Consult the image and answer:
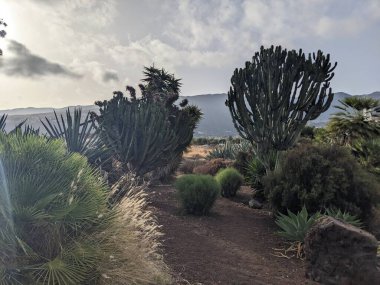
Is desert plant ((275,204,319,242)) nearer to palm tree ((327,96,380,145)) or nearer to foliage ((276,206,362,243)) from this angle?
foliage ((276,206,362,243))

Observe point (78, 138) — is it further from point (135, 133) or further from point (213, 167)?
point (213, 167)

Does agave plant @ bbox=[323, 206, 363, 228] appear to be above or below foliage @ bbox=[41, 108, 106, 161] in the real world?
below

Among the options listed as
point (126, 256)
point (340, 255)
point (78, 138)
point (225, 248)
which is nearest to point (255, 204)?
point (225, 248)

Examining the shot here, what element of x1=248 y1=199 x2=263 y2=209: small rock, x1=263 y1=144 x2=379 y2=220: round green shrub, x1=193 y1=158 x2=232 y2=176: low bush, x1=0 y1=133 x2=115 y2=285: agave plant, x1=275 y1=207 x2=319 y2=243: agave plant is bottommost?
x1=248 y1=199 x2=263 y2=209: small rock

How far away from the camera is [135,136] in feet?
39.2

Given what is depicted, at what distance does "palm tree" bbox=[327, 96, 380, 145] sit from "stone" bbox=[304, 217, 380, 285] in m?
10.3

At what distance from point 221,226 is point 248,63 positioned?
21.3 feet

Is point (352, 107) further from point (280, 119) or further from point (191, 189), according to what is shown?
point (191, 189)

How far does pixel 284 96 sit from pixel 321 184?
3944 millimetres

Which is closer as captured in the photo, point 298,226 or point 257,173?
point 298,226

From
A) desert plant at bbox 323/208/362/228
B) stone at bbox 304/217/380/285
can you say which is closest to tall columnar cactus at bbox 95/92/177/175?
desert plant at bbox 323/208/362/228

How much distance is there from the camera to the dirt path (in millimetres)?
6055

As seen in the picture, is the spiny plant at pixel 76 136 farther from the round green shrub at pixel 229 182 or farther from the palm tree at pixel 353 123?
the palm tree at pixel 353 123

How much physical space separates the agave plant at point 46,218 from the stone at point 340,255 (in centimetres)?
370
